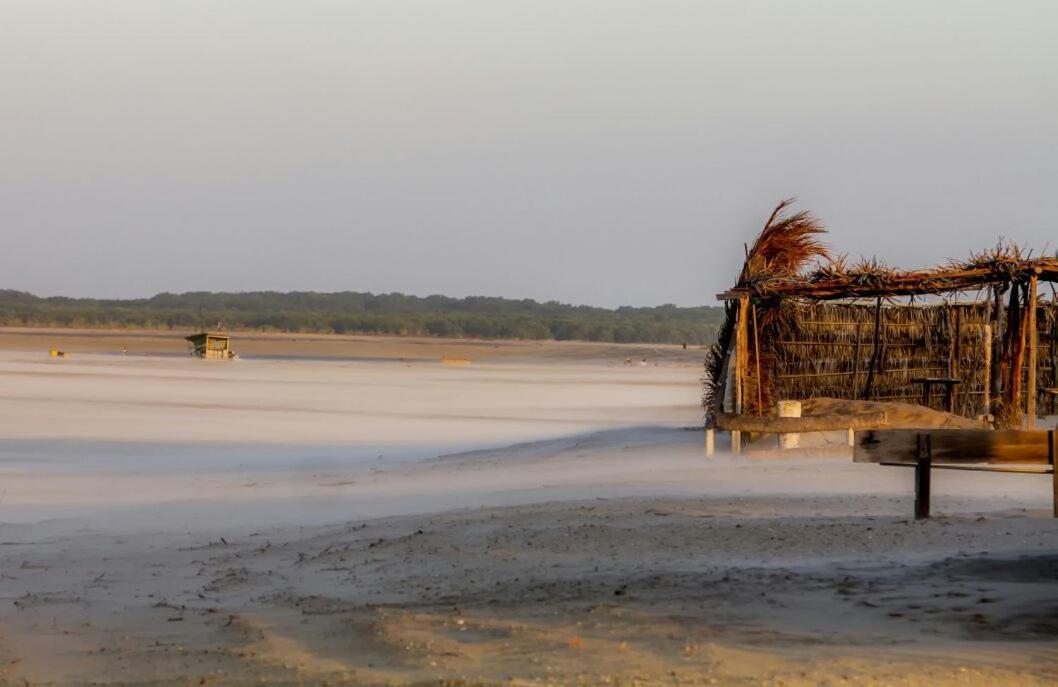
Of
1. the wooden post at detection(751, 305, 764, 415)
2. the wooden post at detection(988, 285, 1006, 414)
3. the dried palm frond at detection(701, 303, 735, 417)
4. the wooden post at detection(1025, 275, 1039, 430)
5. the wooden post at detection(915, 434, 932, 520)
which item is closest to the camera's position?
the wooden post at detection(915, 434, 932, 520)

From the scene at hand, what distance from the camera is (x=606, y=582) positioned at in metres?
8.00

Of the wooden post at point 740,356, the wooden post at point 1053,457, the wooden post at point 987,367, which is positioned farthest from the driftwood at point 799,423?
the wooden post at point 1053,457

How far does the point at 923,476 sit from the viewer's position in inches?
373

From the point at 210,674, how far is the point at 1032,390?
1292 cm

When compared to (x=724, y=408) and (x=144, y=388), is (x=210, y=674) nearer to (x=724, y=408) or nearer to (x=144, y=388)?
(x=724, y=408)

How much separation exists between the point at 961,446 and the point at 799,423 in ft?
25.6

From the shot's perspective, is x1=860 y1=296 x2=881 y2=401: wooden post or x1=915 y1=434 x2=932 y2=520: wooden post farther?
x1=860 y1=296 x2=881 y2=401: wooden post

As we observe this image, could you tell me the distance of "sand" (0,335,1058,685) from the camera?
614 cm

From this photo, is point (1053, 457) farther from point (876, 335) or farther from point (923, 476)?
point (876, 335)

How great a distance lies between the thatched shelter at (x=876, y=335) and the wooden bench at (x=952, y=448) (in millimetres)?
7675

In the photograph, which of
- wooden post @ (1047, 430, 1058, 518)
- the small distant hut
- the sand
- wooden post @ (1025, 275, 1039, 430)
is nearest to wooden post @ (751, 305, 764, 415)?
the sand

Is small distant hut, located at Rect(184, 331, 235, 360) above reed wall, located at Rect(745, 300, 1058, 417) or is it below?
below

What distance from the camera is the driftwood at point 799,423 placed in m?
16.3

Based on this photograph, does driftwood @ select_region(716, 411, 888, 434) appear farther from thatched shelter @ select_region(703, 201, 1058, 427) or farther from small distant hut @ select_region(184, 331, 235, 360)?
small distant hut @ select_region(184, 331, 235, 360)
